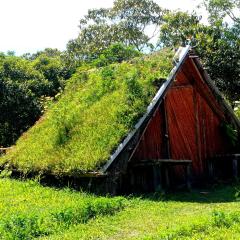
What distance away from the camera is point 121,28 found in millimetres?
38062

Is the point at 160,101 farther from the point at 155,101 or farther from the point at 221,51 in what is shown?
the point at 221,51

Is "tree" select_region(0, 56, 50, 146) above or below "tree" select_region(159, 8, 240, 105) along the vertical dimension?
below

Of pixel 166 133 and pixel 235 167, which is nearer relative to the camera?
pixel 166 133

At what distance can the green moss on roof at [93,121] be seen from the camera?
12.2m

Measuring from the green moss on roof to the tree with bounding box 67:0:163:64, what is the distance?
2257 cm

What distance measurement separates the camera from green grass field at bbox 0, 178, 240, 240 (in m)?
7.83

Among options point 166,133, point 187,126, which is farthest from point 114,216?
point 187,126

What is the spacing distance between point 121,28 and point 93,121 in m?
25.9

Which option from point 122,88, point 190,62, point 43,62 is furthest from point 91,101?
point 43,62

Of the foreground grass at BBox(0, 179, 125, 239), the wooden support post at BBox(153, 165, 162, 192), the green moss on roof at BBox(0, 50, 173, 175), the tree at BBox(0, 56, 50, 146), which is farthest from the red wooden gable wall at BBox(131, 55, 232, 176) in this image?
the tree at BBox(0, 56, 50, 146)

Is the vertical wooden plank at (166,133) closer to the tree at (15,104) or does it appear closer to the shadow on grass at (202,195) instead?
the shadow on grass at (202,195)

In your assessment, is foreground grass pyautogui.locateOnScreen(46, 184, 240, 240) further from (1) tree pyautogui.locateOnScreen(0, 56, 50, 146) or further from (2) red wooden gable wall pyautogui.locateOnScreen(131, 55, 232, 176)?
(1) tree pyautogui.locateOnScreen(0, 56, 50, 146)

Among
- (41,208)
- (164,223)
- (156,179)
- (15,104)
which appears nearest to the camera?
(164,223)

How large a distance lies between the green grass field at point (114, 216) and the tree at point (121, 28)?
26809 mm
